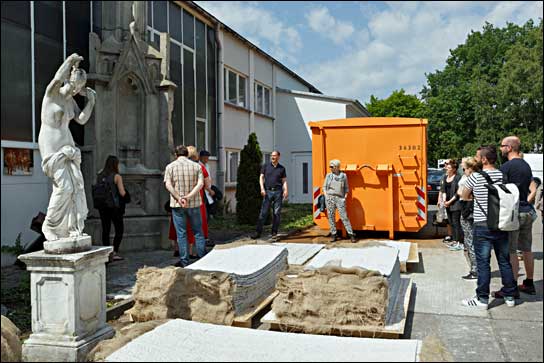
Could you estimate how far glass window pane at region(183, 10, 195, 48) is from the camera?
17.5 metres

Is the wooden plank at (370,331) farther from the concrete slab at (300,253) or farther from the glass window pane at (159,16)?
the glass window pane at (159,16)

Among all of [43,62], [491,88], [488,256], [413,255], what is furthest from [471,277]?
[43,62]

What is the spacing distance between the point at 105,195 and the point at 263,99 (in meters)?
16.0

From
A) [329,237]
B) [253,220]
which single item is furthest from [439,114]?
[253,220]

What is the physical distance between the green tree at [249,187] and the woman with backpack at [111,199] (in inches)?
234

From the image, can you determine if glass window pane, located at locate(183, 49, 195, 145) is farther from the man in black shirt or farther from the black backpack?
the black backpack

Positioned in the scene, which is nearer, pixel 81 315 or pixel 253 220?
pixel 81 315

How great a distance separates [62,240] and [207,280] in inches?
61.1

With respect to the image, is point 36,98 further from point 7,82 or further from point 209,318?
point 209,318

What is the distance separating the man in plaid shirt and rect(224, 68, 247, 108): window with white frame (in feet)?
40.7

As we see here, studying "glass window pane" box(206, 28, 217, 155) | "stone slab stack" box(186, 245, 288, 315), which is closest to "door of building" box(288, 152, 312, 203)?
"glass window pane" box(206, 28, 217, 155)

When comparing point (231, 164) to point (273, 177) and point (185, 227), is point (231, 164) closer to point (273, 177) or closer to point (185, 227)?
point (273, 177)

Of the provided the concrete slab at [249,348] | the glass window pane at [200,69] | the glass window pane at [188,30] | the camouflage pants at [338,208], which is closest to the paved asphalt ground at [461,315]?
the concrete slab at [249,348]

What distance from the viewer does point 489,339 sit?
5016 millimetres
